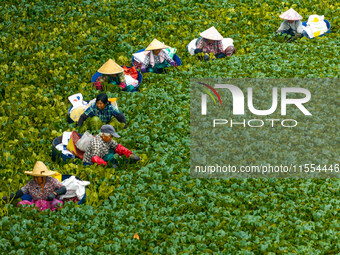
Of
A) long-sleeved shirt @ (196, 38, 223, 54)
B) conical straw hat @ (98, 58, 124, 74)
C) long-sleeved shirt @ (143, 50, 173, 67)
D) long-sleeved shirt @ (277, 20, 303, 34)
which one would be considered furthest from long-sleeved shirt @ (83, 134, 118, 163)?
long-sleeved shirt @ (277, 20, 303, 34)

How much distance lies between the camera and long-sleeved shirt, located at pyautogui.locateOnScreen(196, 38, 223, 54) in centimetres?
1414

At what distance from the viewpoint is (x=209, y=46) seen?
14.2 meters

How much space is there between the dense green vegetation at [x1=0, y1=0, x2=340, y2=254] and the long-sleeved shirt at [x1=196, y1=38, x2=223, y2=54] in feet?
1.44

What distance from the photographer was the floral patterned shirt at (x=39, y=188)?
820 centimetres

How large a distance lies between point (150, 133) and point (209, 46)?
473cm

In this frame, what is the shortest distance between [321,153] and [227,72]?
422 cm

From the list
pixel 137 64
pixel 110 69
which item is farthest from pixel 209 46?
pixel 110 69

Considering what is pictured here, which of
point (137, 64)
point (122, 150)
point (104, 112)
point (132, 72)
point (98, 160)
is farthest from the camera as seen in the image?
point (137, 64)

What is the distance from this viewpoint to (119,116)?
416 inches

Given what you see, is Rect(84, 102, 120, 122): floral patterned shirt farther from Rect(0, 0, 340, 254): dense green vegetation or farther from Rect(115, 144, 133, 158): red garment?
Rect(115, 144, 133, 158): red garment

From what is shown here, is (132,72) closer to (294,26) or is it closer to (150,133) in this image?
(150,133)

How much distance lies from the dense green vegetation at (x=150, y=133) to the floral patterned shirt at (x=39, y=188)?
34cm

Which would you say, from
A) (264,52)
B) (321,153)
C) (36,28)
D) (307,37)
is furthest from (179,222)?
(36,28)

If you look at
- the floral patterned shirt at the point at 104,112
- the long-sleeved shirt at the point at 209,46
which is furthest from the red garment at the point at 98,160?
the long-sleeved shirt at the point at 209,46
